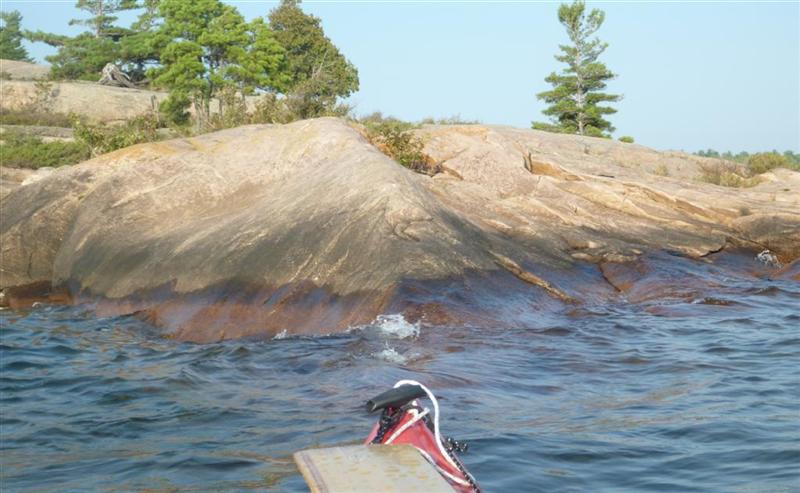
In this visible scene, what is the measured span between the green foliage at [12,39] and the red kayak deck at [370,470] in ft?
249

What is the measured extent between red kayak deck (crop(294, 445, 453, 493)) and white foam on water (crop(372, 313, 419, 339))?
5523 mm

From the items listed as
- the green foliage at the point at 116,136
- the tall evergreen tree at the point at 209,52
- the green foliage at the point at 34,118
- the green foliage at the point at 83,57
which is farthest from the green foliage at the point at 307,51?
the green foliage at the point at 116,136

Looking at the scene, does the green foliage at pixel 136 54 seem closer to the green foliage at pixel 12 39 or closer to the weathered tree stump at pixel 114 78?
the weathered tree stump at pixel 114 78

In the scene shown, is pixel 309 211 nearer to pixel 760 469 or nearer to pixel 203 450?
pixel 203 450

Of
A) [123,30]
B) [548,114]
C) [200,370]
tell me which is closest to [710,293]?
[200,370]

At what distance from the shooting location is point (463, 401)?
25.7 feet

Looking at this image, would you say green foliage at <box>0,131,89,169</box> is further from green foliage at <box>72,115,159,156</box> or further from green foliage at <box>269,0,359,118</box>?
green foliage at <box>269,0,359,118</box>

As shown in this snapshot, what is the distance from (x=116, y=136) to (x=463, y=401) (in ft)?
43.3

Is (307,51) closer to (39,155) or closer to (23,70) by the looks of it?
(23,70)

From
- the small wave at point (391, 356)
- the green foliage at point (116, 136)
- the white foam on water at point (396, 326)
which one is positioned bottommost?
the small wave at point (391, 356)

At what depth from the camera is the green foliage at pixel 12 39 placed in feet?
243

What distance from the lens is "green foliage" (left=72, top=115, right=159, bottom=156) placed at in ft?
61.7

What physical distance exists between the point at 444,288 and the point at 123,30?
52057 mm

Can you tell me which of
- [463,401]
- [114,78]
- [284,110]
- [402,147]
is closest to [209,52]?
[114,78]
